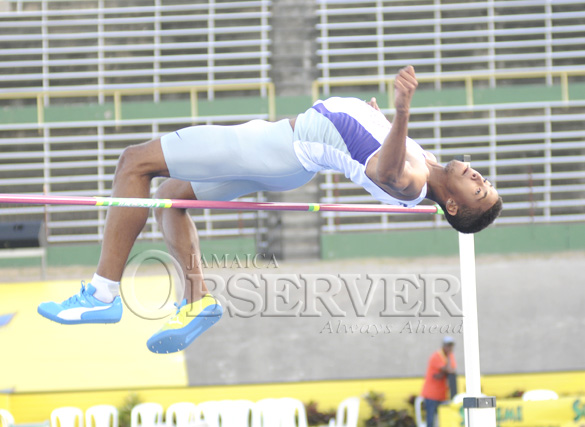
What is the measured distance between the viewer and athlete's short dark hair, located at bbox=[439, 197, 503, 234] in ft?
9.72

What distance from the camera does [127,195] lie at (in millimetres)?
2936

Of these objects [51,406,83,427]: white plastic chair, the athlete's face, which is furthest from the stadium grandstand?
the athlete's face

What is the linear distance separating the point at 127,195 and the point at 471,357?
1.58 meters

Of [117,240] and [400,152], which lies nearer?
[400,152]

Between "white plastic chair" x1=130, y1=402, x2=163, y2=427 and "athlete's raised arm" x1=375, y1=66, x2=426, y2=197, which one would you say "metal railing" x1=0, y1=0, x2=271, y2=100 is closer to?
"white plastic chair" x1=130, y1=402, x2=163, y2=427

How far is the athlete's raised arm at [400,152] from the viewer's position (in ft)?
7.97

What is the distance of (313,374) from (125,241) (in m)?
4.70

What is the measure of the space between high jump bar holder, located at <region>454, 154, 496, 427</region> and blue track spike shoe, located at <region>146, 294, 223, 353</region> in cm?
105

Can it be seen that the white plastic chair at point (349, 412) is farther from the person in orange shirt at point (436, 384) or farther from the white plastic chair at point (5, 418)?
the white plastic chair at point (5, 418)

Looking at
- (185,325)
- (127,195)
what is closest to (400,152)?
(127,195)

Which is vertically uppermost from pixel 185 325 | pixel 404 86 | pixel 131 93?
pixel 131 93

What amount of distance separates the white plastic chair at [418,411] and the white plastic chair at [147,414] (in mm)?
1943

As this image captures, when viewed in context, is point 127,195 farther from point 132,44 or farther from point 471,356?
point 132,44

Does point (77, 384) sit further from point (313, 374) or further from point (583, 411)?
point (583, 411)
